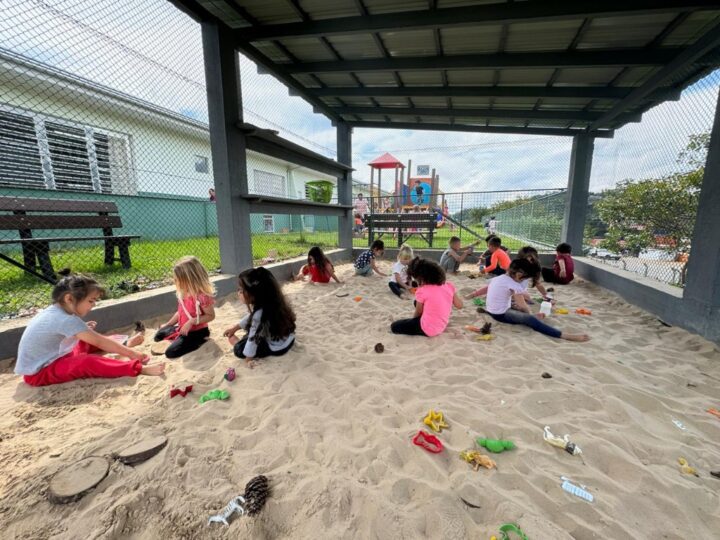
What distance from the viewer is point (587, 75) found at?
6.14 meters

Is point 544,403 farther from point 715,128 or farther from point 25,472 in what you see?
point 715,128

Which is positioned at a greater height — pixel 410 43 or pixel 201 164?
pixel 410 43

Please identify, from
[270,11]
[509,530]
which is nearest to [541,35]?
[270,11]

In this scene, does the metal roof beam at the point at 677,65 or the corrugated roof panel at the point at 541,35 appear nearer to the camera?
the metal roof beam at the point at 677,65

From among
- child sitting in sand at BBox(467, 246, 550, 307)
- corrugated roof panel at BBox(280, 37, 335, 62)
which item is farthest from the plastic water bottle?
corrugated roof panel at BBox(280, 37, 335, 62)

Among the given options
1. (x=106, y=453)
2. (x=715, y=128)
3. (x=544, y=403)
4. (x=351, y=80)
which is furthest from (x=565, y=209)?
(x=106, y=453)

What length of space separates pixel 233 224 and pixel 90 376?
3.09m

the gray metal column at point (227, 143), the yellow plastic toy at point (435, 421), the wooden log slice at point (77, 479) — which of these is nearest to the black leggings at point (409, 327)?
the yellow plastic toy at point (435, 421)

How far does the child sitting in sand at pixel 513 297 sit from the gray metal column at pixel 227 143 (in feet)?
13.8

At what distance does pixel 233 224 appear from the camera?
5281 mm

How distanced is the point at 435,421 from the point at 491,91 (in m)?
7.35

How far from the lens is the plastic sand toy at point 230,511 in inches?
58.3

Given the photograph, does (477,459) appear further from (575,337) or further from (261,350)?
(575,337)

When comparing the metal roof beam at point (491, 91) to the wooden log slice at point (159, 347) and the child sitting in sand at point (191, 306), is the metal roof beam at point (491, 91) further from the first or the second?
the wooden log slice at point (159, 347)
